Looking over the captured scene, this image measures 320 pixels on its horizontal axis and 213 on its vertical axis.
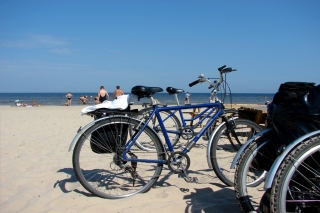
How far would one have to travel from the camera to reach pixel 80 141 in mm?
2943

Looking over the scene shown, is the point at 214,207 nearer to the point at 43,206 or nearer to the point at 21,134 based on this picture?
the point at 43,206

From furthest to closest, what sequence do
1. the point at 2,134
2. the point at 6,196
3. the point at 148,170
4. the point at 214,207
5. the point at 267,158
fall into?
1. the point at 2,134
2. the point at 148,170
3. the point at 6,196
4. the point at 214,207
5. the point at 267,158

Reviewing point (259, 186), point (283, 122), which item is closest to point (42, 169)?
point (259, 186)

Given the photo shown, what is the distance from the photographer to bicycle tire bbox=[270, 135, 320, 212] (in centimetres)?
177

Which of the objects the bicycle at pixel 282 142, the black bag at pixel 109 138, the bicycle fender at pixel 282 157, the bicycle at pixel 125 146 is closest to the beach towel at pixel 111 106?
the bicycle at pixel 125 146

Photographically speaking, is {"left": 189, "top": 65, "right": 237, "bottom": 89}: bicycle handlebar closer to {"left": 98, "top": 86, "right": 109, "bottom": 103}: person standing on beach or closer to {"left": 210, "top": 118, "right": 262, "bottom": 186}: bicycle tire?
{"left": 210, "top": 118, "right": 262, "bottom": 186}: bicycle tire

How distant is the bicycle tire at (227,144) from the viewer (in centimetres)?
328

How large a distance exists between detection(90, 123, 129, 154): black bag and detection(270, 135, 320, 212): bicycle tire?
173 cm

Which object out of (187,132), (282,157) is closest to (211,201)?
(282,157)

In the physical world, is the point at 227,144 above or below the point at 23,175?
above

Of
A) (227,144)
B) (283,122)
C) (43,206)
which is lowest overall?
(43,206)

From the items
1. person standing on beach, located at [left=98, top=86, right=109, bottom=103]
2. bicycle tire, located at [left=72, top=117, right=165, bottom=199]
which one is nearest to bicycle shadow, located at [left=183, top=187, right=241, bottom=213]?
bicycle tire, located at [left=72, top=117, right=165, bottom=199]

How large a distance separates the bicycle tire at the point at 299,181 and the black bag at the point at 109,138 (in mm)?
1730

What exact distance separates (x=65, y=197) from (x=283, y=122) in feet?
7.67
